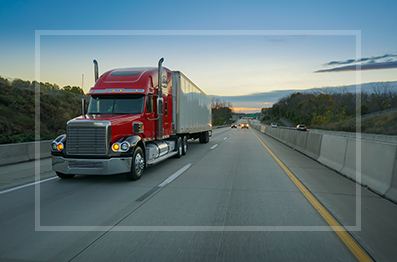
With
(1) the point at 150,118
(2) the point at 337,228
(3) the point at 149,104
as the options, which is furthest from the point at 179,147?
(2) the point at 337,228

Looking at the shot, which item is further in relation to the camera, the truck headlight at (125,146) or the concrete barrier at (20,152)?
the concrete barrier at (20,152)

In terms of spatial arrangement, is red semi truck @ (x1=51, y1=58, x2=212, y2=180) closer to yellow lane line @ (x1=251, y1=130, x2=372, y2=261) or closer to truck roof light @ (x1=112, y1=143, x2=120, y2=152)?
truck roof light @ (x1=112, y1=143, x2=120, y2=152)

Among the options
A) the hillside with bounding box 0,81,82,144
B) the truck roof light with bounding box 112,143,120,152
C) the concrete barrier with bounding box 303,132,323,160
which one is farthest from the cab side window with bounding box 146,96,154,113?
the hillside with bounding box 0,81,82,144

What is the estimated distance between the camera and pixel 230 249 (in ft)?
12.9

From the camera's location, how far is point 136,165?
862 cm

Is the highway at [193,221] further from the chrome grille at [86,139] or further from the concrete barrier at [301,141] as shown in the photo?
the concrete barrier at [301,141]

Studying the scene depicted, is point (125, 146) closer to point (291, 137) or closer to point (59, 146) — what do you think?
point (59, 146)

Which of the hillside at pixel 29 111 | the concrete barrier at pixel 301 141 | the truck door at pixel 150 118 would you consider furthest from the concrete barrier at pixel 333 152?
the hillside at pixel 29 111

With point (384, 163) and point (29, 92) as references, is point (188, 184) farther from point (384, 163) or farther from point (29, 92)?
point (29, 92)

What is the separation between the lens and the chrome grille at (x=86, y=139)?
313 inches

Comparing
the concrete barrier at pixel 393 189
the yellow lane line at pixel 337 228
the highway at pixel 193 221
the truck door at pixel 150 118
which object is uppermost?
the truck door at pixel 150 118

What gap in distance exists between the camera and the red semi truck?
7.98 meters

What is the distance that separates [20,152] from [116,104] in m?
5.45

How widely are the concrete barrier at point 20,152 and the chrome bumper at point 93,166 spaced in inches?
189
